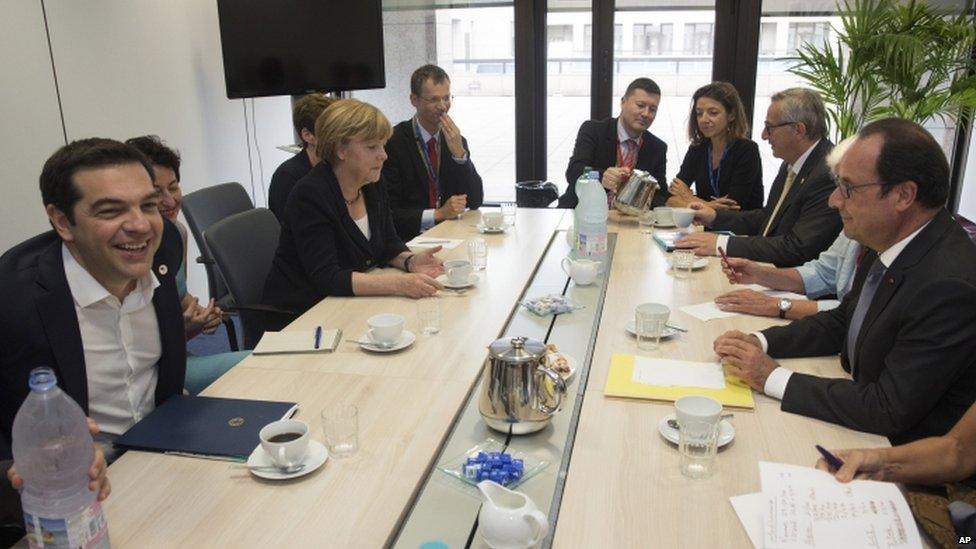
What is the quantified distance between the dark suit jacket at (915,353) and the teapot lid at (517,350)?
1.91 ft

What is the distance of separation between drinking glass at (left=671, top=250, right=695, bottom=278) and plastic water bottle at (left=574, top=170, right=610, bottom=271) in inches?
10.7

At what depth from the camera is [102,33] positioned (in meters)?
3.76

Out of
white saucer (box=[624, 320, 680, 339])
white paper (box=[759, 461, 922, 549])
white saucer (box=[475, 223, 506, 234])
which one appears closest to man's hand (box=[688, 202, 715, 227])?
white saucer (box=[475, 223, 506, 234])

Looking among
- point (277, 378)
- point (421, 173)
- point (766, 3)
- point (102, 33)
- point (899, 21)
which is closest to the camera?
point (277, 378)

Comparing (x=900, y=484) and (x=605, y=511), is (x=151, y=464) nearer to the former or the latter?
(x=605, y=511)

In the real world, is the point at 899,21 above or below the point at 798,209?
above

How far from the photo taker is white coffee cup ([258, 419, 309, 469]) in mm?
1433

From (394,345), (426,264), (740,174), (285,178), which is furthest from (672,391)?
(740,174)

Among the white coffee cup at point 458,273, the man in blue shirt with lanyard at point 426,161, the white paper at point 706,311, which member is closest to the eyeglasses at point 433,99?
the man in blue shirt with lanyard at point 426,161

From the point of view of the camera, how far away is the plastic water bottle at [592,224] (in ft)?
9.55

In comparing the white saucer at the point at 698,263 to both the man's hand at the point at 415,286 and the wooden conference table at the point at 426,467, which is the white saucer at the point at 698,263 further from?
the man's hand at the point at 415,286

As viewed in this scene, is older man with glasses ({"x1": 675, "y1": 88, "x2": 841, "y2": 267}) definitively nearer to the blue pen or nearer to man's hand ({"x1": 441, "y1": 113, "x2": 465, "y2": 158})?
man's hand ({"x1": 441, "y1": 113, "x2": 465, "y2": 158})

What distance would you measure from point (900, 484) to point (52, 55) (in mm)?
3670

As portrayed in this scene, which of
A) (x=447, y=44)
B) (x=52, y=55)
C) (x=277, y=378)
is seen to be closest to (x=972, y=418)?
(x=277, y=378)
